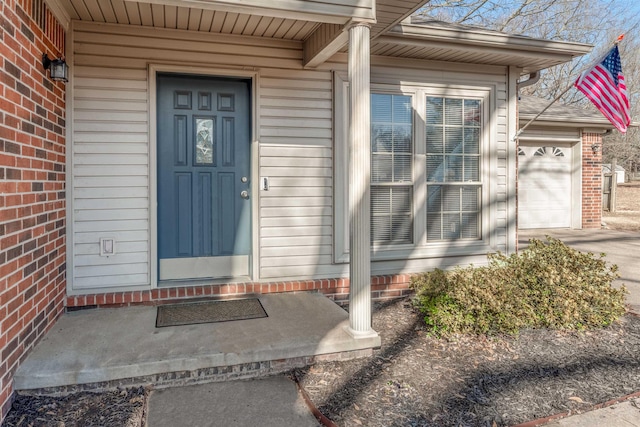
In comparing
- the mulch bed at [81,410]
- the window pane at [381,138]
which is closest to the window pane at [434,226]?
the window pane at [381,138]

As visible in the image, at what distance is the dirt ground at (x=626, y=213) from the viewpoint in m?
10.1

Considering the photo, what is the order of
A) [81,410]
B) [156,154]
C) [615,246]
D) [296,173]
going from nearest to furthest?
[81,410] → [156,154] → [296,173] → [615,246]

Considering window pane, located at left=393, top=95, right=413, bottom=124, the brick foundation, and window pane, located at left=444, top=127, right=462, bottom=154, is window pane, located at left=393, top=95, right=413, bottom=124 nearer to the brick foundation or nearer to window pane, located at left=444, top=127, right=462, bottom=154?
window pane, located at left=444, top=127, right=462, bottom=154

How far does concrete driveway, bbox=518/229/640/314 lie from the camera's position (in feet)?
16.9

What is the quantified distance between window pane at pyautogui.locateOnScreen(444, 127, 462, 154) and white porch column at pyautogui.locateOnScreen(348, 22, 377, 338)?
1.96m

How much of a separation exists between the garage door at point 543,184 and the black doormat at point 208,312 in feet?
23.7

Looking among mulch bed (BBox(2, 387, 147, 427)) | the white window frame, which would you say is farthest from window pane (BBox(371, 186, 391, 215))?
mulch bed (BBox(2, 387, 147, 427))

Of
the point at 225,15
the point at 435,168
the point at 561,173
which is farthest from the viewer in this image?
the point at 561,173

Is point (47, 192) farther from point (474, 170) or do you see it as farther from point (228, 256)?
point (474, 170)

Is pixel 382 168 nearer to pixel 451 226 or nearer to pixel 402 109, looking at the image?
pixel 402 109

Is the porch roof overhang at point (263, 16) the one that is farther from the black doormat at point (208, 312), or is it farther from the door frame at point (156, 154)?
the black doormat at point (208, 312)

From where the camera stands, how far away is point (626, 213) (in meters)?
12.9

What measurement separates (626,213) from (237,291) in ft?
43.7

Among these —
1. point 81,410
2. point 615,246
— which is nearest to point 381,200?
point 81,410
